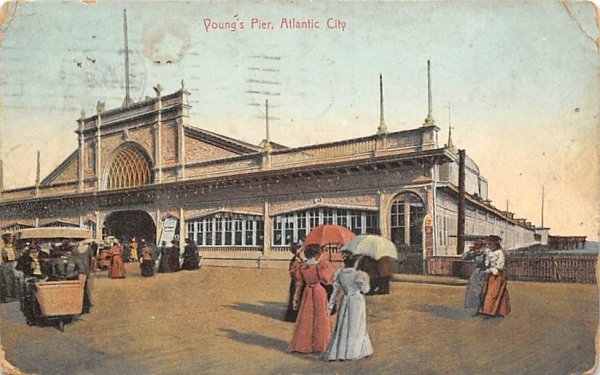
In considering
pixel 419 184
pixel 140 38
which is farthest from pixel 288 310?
pixel 140 38

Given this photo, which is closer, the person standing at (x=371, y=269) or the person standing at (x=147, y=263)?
the person standing at (x=371, y=269)

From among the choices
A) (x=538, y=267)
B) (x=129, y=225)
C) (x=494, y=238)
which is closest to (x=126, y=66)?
(x=129, y=225)

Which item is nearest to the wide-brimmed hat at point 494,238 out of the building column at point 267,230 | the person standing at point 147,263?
the building column at point 267,230

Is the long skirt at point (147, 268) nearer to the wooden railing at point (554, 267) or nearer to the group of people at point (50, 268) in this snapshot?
the group of people at point (50, 268)

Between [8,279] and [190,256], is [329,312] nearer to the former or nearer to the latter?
[190,256]

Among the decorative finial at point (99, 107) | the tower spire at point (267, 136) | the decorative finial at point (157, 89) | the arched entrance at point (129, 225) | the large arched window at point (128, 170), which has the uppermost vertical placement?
the decorative finial at point (157, 89)

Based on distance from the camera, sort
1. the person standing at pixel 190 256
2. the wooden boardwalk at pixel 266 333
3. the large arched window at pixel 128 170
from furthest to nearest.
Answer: the large arched window at pixel 128 170 < the person standing at pixel 190 256 < the wooden boardwalk at pixel 266 333

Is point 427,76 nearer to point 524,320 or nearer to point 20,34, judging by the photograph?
point 524,320
